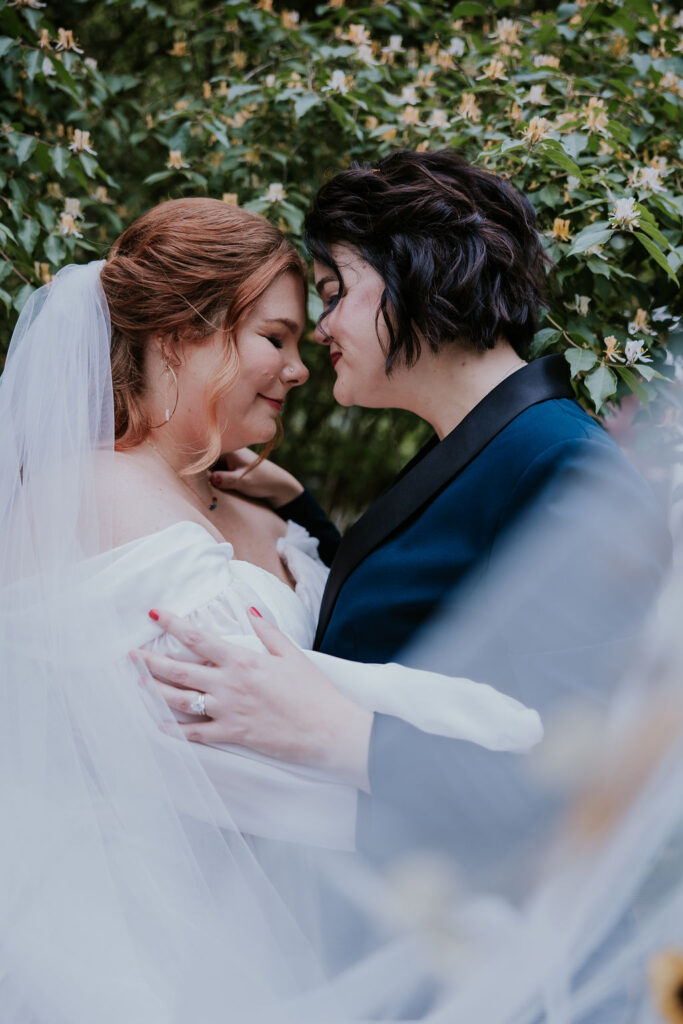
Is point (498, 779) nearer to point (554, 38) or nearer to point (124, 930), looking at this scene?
point (124, 930)

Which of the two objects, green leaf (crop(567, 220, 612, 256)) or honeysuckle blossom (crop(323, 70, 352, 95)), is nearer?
green leaf (crop(567, 220, 612, 256))

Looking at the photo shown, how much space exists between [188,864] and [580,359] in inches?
47.2

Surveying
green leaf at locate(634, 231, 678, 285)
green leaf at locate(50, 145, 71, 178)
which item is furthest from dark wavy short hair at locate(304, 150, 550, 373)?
green leaf at locate(50, 145, 71, 178)

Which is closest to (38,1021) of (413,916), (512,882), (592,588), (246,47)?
(413,916)

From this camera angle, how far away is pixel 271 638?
1.38 m

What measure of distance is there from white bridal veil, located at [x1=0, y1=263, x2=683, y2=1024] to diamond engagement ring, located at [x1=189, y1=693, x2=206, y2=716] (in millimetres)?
64

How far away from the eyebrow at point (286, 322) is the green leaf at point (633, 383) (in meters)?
0.69

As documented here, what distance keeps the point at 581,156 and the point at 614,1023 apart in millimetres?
1847

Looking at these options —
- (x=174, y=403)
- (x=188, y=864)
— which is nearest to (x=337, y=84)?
(x=174, y=403)

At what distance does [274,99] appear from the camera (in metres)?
2.15

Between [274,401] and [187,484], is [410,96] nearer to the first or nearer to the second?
[274,401]

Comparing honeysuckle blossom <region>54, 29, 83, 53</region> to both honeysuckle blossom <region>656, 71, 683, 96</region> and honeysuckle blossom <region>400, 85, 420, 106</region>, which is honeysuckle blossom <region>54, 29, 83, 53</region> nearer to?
honeysuckle blossom <region>400, 85, 420, 106</region>

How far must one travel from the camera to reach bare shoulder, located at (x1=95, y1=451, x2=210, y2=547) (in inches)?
59.3

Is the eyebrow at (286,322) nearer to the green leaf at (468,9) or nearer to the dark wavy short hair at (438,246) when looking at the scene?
the dark wavy short hair at (438,246)
